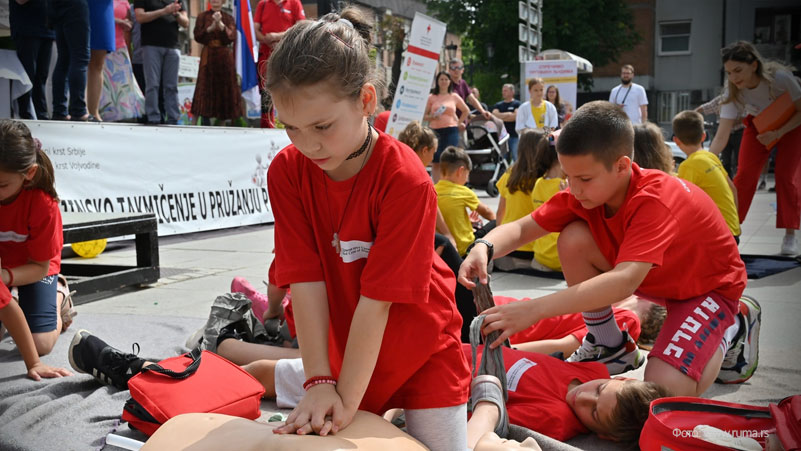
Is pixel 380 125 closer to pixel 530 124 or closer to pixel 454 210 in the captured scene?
pixel 454 210

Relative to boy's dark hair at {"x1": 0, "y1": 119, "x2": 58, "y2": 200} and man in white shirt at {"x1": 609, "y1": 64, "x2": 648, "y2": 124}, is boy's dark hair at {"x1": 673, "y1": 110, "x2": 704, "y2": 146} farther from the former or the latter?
man in white shirt at {"x1": 609, "y1": 64, "x2": 648, "y2": 124}

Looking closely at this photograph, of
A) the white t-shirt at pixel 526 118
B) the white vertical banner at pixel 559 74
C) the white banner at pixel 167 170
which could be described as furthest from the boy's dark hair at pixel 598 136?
the white vertical banner at pixel 559 74

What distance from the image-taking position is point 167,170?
7406mm

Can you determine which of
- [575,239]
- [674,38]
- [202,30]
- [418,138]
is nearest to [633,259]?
[575,239]

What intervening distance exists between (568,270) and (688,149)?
3.54 metres

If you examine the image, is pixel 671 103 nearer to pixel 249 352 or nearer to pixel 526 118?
pixel 526 118

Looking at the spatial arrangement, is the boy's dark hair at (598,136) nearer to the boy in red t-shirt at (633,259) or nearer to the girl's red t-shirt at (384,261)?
the boy in red t-shirt at (633,259)

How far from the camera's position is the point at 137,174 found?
23.0 ft

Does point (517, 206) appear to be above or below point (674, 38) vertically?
below

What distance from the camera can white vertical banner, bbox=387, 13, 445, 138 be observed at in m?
9.19

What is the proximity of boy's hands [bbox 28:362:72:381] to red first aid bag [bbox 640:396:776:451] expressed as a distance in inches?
97.2

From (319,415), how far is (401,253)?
45cm

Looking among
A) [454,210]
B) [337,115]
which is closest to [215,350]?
[337,115]

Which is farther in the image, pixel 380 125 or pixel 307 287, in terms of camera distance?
pixel 380 125
